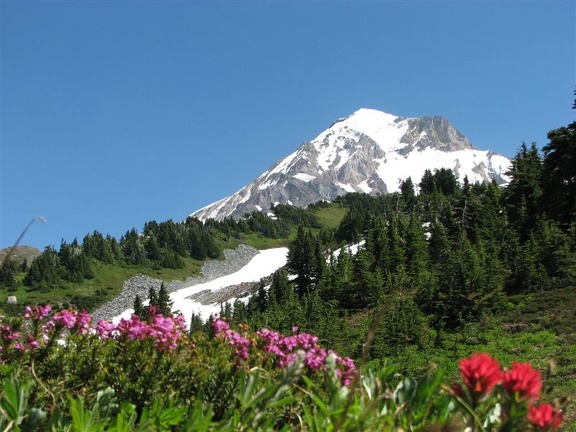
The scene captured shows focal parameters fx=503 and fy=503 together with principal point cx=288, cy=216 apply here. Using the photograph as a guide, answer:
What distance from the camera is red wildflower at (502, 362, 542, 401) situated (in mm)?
1291

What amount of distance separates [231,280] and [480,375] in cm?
10964

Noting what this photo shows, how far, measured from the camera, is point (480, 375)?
1337mm

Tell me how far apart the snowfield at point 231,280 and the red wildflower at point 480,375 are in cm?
7693

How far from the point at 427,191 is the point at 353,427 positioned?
96660mm

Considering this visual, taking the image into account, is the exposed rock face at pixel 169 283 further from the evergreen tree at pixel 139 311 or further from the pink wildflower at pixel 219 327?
the pink wildflower at pixel 219 327

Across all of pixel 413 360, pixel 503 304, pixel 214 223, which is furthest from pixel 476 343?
pixel 214 223

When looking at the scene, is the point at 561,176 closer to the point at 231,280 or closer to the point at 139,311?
the point at 139,311

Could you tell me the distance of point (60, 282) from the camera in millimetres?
104312

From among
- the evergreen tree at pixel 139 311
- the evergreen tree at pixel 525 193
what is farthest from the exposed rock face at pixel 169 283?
the evergreen tree at pixel 525 193

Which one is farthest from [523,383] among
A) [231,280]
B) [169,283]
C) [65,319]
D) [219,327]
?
[169,283]

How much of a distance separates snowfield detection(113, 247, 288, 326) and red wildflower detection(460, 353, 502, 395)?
7693 cm

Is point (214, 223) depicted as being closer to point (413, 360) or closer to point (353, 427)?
point (413, 360)

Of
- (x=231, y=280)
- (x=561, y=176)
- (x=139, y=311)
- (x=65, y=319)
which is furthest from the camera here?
(x=231, y=280)

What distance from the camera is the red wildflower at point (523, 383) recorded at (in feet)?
4.24
